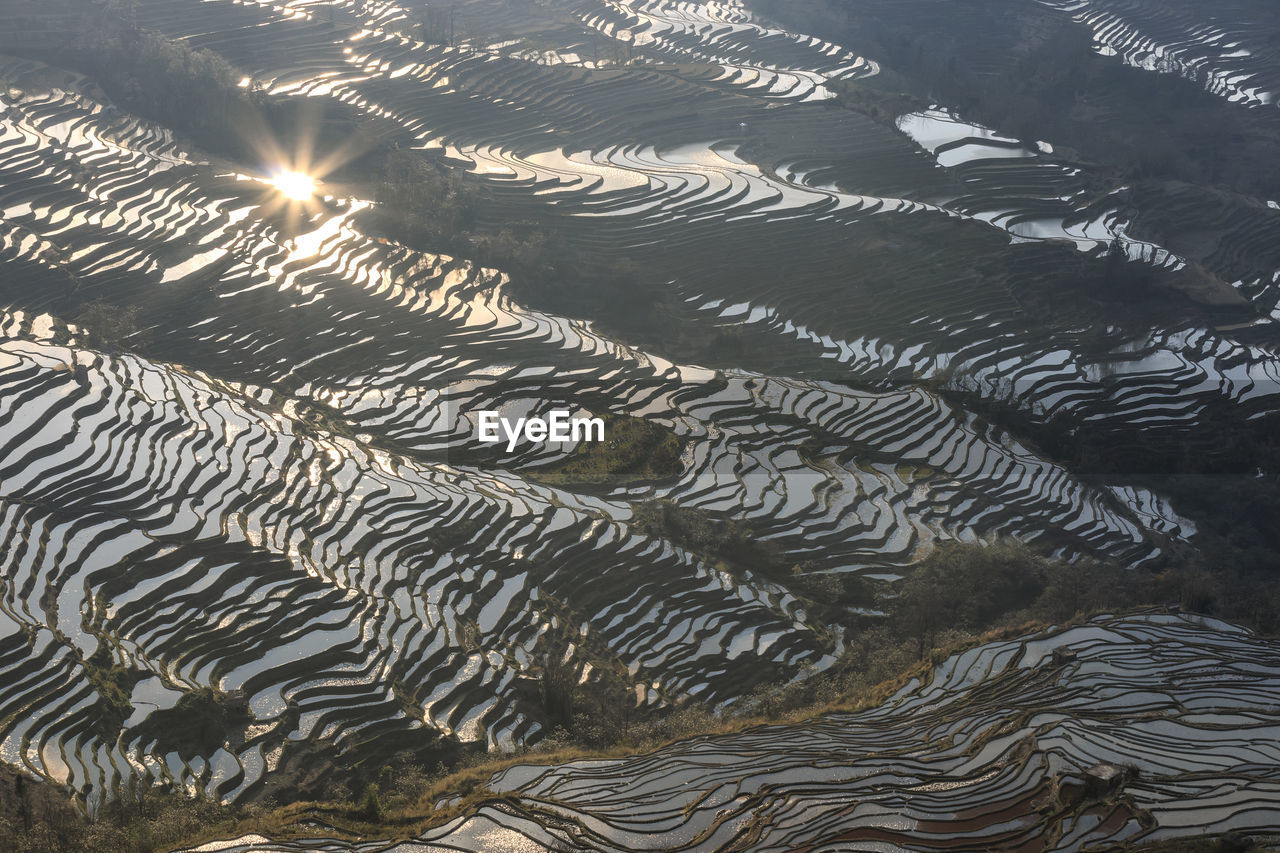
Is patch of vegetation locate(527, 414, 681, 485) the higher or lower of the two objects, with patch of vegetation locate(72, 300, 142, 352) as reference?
lower

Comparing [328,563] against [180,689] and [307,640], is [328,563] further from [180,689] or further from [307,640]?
[180,689]

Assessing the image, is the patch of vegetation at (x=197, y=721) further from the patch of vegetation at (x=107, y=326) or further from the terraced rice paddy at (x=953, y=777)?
the patch of vegetation at (x=107, y=326)

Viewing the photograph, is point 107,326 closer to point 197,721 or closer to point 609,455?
point 609,455

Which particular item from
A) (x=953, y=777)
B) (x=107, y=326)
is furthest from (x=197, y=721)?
(x=107, y=326)

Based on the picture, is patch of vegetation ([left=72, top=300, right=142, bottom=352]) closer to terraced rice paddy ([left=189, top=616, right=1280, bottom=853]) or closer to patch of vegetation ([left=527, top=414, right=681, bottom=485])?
patch of vegetation ([left=527, top=414, right=681, bottom=485])

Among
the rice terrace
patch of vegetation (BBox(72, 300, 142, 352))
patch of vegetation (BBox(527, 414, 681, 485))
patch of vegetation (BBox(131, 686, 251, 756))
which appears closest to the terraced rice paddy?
the rice terrace

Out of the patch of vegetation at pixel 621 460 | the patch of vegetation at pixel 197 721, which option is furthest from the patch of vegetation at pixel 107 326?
the patch of vegetation at pixel 197 721
